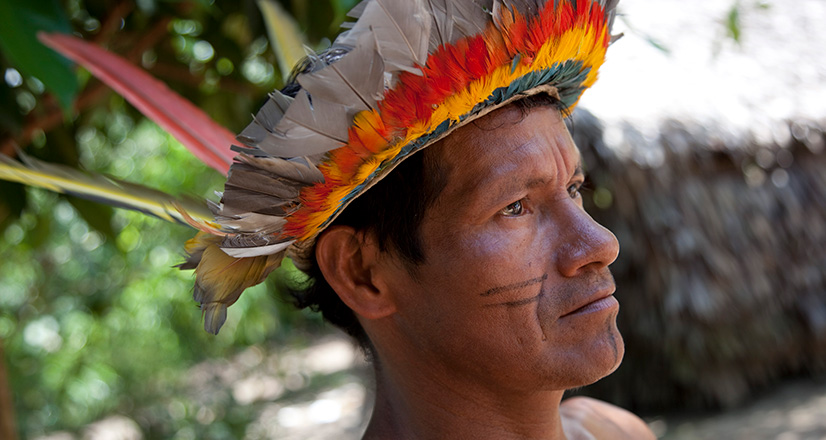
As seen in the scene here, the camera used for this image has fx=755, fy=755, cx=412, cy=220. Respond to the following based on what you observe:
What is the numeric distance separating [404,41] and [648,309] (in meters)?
5.01

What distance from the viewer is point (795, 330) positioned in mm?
6055

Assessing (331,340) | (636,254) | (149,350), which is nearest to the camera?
(636,254)

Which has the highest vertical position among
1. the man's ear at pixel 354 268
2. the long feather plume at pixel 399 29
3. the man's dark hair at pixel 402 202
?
the long feather plume at pixel 399 29

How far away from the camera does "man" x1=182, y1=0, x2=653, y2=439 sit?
126cm

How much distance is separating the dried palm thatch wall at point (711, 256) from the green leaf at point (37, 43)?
4058 millimetres

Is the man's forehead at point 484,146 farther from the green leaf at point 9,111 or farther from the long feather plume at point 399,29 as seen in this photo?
the green leaf at point 9,111

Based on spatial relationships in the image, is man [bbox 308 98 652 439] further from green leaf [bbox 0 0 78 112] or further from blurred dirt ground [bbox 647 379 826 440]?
blurred dirt ground [bbox 647 379 826 440]

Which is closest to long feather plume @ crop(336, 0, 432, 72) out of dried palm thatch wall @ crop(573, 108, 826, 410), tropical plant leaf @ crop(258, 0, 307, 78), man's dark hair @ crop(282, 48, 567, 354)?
man's dark hair @ crop(282, 48, 567, 354)

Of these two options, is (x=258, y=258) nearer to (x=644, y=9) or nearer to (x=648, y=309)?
(x=648, y=309)

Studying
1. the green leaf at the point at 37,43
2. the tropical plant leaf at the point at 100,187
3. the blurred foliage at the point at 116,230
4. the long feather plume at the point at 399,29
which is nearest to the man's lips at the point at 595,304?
the long feather plume at the point at 399,29

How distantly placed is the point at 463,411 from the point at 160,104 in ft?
3.16

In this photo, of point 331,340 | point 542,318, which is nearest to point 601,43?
point 542,318

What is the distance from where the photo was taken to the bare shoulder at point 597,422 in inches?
73.8

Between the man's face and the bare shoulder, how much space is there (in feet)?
1.65
